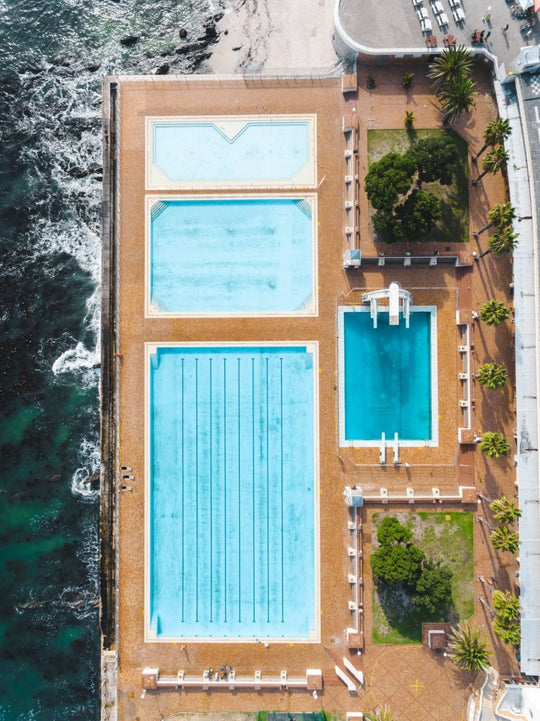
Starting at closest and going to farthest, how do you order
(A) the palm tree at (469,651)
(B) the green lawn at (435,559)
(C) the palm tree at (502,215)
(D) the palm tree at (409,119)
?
(A) the palm tree at (469,651) → (C) the palm tree at (502,215) → (B) the green lawn at (435,559) → (D) the palm tree at (409,119)

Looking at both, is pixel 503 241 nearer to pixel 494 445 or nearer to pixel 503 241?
pixel 503 241

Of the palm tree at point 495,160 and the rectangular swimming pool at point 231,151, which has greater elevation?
the rectangular swimming pool at point 231,151

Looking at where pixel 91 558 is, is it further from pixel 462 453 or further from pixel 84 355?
pixel 462 453

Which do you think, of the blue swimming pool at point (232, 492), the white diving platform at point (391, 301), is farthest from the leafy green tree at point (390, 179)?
the blue swimming pool at point (232, 492)

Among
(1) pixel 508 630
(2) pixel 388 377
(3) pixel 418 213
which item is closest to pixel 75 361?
(2) pixel 388 377

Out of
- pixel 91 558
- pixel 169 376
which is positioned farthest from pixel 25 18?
pixel 91 558

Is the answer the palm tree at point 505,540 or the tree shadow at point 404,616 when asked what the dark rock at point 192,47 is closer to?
the palm tree at point 505,540

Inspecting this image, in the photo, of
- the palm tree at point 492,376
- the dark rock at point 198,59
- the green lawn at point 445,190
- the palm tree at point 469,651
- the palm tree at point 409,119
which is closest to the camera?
the palm tree at point 469,651
